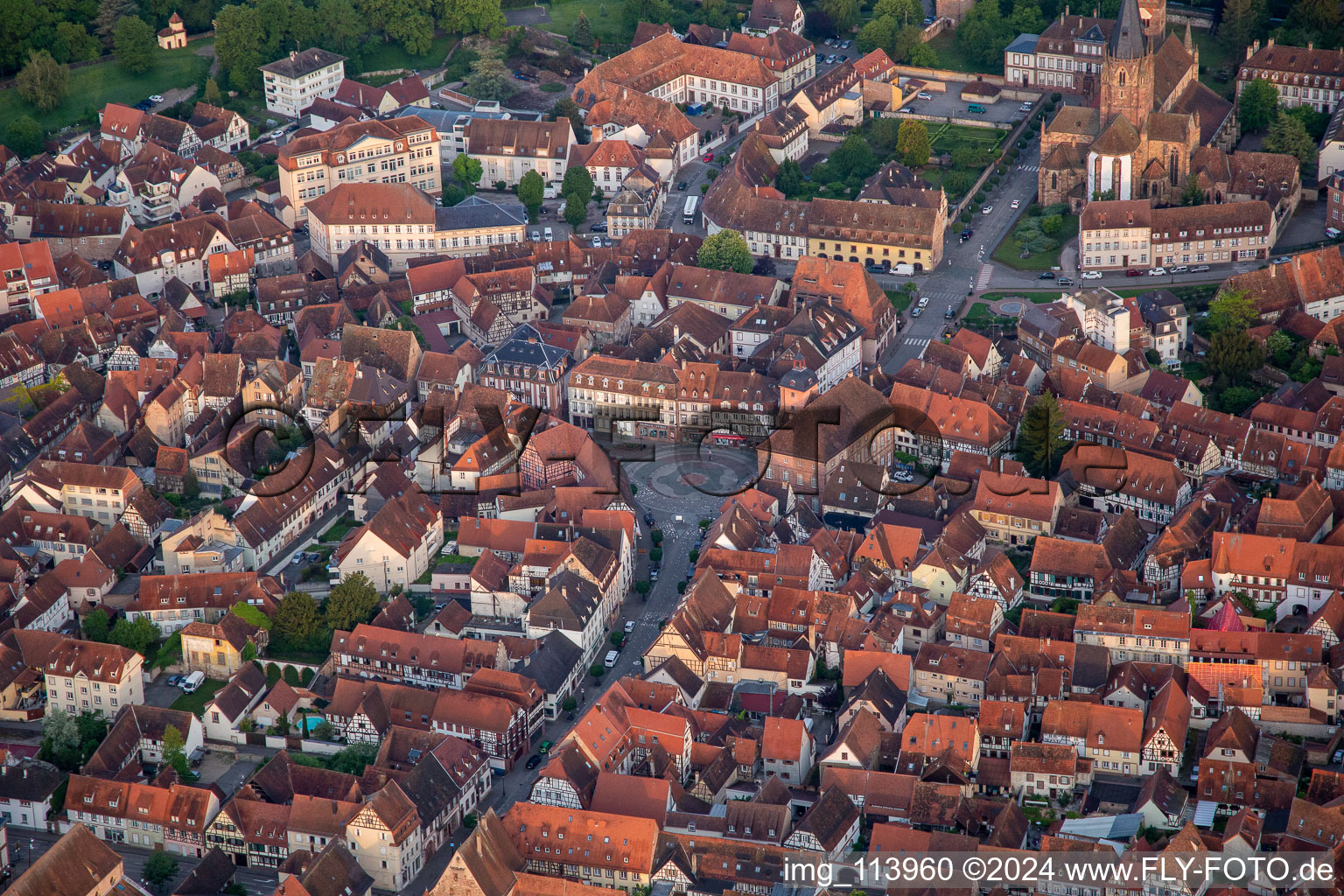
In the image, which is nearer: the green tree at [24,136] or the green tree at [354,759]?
the green tree at [354,759]

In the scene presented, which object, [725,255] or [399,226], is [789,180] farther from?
[399,226]

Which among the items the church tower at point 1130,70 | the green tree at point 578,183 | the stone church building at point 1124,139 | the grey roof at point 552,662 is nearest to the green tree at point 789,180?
the green tree at point 578,183

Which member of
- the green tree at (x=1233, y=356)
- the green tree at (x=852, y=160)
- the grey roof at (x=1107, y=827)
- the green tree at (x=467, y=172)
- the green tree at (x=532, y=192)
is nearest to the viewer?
the grey roof at (x=1107, y=827)

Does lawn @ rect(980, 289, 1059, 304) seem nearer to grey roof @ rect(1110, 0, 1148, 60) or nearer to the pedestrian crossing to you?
the pedestrian crossing

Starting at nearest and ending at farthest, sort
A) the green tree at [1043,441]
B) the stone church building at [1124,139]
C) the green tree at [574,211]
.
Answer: the green tree at [1043,441], the stone church building at [1124,139], the green tree at [574,211]

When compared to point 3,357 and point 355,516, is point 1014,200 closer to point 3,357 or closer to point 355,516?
point 355,516

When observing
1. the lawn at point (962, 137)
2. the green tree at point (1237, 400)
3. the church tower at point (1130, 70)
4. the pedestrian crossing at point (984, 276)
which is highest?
the church tower at point (1130, 70)

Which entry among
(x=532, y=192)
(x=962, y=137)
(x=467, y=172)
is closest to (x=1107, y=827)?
(x=532, y=192)

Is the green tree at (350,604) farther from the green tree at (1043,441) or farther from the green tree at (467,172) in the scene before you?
the green tree at (467,172)
